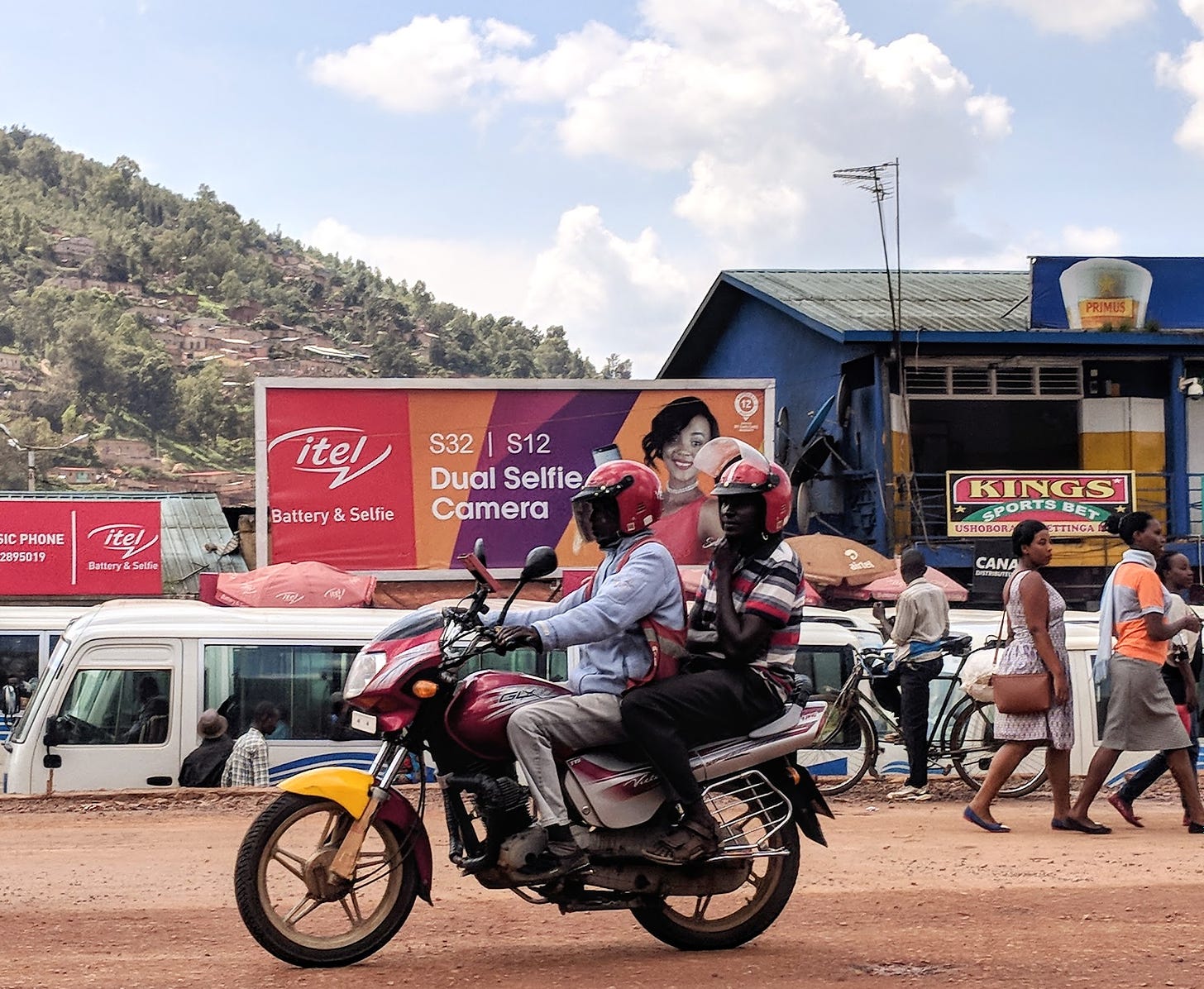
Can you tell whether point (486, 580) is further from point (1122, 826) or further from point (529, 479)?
point (529, 479)

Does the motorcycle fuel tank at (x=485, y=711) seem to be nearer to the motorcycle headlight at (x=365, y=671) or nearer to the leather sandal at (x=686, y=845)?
the motorcycle headlight at (x=365, y=671)

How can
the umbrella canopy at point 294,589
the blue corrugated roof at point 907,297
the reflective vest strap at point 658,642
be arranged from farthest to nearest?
the blue corrugated roof at point 907,297 < the umbrella canopy at point 294,589 < the reflective vest strap at point 658,642

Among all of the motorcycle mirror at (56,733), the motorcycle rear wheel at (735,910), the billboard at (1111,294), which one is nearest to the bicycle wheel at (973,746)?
the motorcycle rear wheel at (735,910)

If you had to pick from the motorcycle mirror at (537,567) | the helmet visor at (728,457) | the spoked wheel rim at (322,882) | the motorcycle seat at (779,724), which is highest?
the helmet visor at (728,457)

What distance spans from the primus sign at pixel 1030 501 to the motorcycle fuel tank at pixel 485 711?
838 inches

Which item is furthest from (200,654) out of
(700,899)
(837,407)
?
(837,407)

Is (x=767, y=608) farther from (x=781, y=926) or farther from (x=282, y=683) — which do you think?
(x=282, y=683)

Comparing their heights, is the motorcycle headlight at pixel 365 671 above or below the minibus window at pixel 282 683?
above

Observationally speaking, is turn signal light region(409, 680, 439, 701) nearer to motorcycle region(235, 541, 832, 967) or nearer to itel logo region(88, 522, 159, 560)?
motorcycle region(235, 541, 832, 967)

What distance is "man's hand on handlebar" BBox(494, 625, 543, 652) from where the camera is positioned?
5582 mm

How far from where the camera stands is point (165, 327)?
136 meters

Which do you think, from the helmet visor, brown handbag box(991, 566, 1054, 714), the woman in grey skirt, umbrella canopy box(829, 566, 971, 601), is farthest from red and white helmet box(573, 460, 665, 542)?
umbrella canopy box(829, 566, 971, 601)

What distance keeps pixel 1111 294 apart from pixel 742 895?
23.7m

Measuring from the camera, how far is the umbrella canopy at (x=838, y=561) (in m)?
21.3
